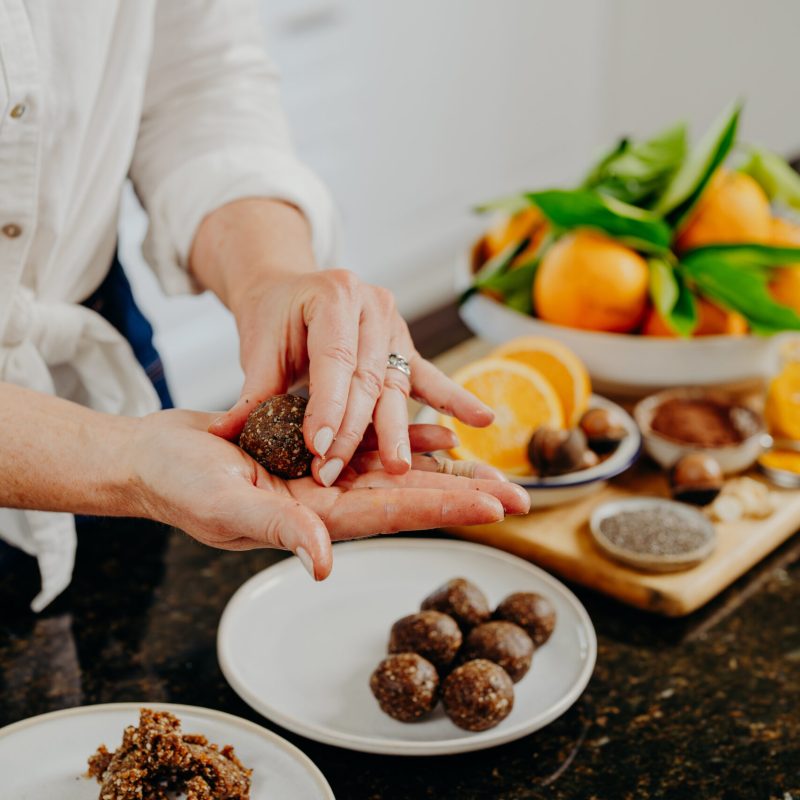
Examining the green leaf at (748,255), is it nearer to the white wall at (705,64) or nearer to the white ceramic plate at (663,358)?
the white ceramic plate at (663,358)

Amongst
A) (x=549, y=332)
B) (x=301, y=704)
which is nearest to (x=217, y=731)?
(x=301, y=704)

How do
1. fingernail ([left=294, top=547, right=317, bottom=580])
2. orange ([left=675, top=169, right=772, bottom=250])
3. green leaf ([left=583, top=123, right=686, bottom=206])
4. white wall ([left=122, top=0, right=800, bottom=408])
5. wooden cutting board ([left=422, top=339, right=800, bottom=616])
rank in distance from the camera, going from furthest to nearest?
white wall ([left=122, top=0, right=800, bottom=408]) < green leaf ([left=583, top=123, right=686, bottom=206]) < orange ([left=675, top=169, right=772, bottom=250]) < wooden cutting board ([left=422, top=339, right=800, bottom=616]) < fingernail ([left=294, top=547, right=317, bottom=580])

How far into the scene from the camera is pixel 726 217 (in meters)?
1.58

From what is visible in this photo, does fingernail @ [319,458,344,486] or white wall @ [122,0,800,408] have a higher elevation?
fingernail @ [319,458,344,486]

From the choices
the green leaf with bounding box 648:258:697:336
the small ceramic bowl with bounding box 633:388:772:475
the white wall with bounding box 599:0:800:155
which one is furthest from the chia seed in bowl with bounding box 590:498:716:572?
the white wall with bounding box 599:0:800:155

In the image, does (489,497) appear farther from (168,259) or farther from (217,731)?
(168,259)

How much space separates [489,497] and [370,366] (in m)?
0.21

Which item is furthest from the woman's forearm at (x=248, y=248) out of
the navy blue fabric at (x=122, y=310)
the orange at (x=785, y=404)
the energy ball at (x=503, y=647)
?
the orange at (x=785, y=404)

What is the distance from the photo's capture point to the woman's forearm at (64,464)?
2.86 feet

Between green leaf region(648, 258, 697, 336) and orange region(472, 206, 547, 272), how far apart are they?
0.72 feet

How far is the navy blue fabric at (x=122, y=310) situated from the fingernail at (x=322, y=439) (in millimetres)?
533

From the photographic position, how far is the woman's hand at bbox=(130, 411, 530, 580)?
2.54ft

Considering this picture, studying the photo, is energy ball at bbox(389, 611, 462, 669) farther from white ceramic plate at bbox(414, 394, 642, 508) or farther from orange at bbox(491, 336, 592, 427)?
orange at bbox(491, 336, 592, 427)

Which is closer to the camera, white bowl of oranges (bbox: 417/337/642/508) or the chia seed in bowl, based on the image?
the chia seed in bowl
